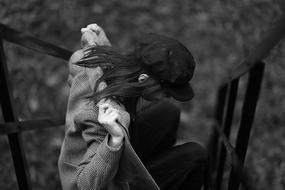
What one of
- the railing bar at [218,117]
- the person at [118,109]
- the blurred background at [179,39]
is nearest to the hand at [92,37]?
the person at [118,109]

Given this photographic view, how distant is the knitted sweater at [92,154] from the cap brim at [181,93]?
0.49 ft

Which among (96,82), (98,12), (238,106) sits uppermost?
(96,82)

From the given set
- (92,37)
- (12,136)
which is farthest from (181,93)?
(12,136)

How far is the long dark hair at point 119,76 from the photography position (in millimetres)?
1219

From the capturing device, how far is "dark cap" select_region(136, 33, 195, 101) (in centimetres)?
122

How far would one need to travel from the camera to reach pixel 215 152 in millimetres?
2570

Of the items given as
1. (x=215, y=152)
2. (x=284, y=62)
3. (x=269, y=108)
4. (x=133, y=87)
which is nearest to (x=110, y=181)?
(x=133, y=87)

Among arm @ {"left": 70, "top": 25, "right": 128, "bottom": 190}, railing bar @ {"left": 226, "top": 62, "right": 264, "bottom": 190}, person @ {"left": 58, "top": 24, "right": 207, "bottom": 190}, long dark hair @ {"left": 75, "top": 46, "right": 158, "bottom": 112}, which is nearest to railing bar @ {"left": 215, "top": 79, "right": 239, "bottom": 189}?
person @ {"left": 58, "top": 24, "right": 207, "bottom": 190}

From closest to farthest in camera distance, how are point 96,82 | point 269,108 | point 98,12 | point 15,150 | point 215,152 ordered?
point 96,82 → point 15,150 → point 215,152 → point 269,108 → point 98,12

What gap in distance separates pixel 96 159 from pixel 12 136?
557 millimetres

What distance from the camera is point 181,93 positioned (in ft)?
4.19

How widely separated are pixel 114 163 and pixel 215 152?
1.52 m

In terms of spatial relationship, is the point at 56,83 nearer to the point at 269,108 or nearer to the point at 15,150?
the point at 269,108

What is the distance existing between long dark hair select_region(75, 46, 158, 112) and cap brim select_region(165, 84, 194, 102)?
0.15 ft
